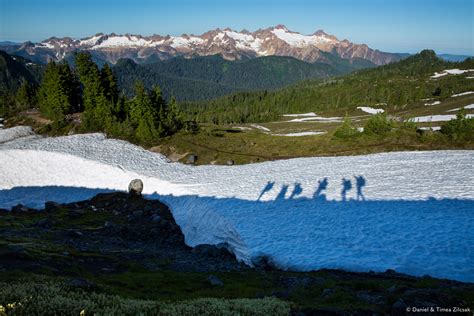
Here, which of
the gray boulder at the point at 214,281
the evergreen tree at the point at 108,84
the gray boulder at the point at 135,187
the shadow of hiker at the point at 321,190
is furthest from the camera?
the evergreen tree at the point at 108,84

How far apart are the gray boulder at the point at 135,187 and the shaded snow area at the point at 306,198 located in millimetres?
1315

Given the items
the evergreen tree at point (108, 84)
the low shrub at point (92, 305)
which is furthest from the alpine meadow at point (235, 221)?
the evergreen tree at point (108, 84)

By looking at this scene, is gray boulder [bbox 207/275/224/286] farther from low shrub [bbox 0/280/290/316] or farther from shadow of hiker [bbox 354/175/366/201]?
shadow of hiker [bbox 354/175/366/201]

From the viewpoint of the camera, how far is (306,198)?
115 ft

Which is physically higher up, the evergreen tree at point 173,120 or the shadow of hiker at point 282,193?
the evergreen tree at point 173,120

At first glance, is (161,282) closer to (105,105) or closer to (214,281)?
(214,281)

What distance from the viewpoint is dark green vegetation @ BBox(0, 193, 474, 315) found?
41.8 feet

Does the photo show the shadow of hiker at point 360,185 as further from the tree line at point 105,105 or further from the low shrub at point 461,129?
the tree line at point 105,105

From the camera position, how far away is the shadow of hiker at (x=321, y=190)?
3491cm

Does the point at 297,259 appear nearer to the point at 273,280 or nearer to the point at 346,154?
the point at 273,280

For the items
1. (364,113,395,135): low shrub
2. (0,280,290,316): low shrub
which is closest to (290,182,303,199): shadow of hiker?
(0,280,290,316): low shrub

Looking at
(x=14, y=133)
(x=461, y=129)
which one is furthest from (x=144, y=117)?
(x=461, y=129)

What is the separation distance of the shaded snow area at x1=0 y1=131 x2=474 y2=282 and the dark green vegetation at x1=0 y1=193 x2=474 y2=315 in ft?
8.37

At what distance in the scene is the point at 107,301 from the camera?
12.4 m
